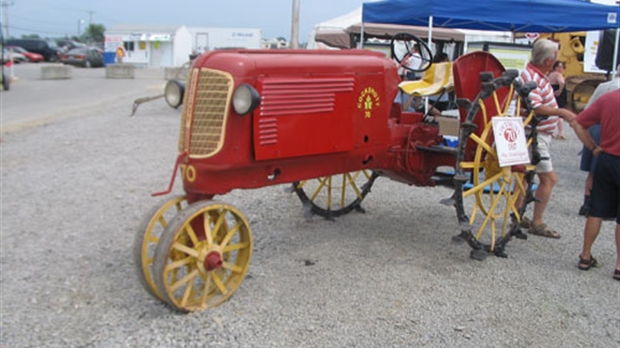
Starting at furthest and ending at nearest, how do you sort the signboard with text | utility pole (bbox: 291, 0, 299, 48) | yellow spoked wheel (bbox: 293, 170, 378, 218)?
utility pole (bbox: 291, 0, 299, 48) → yellow spoked wheel (bbox: 293, 170, 378, 218) → the signboard with text

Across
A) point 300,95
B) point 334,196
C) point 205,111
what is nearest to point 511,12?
point 334,196

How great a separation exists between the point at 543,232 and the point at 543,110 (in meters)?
1.24

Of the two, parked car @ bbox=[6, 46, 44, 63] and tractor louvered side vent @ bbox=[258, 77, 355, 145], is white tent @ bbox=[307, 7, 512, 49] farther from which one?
parked car @ bbox=[6, 46, 44, 63]

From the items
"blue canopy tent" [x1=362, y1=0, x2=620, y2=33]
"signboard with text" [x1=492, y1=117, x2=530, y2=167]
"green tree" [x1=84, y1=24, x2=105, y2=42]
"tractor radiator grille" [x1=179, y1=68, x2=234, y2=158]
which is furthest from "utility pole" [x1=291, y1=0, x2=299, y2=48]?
"green tree" [x1=84, y1=24, x2=105, y2=42]

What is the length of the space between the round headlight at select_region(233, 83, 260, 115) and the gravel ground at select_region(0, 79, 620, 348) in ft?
4.24

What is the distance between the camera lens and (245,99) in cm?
353

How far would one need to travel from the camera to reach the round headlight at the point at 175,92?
407 centimetres

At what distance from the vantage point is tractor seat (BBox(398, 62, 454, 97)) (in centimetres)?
502

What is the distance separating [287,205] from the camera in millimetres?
6441

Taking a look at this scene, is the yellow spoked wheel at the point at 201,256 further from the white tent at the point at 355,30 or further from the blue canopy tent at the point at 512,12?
the white tent at the point at 355,30

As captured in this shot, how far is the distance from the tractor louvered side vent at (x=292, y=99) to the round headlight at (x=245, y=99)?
0.85ft

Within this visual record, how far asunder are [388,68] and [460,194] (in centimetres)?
110

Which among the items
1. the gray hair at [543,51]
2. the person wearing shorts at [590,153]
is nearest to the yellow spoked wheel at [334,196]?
the gray hair at [543,51]

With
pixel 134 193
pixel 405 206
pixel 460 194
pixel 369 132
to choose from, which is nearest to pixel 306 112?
pixel 369 132
